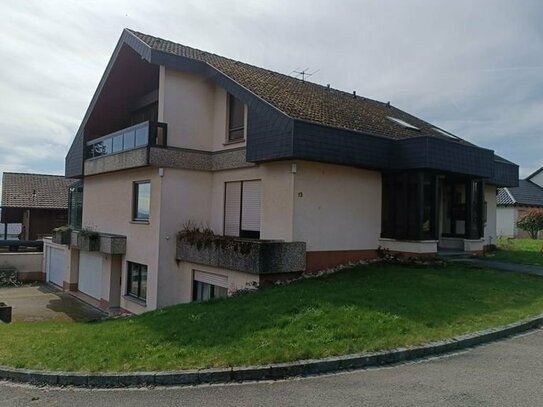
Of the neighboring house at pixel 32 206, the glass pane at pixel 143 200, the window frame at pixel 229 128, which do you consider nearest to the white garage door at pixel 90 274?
the glass pane at pixel 143 200

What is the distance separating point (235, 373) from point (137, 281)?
461 inches

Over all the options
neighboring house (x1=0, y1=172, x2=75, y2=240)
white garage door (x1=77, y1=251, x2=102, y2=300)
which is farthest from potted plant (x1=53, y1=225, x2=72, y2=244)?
neighboring house (x1=0, y1=172, x2=75, y2=240)

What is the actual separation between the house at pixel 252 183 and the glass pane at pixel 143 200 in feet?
0.24

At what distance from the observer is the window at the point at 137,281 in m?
16.4

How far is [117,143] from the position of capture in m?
17.7

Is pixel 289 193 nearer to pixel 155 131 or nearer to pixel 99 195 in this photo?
pixel 155 131

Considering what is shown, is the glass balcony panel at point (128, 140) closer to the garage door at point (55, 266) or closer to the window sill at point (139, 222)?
the window sill at point (139, 222)

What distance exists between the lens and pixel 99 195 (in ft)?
65.8

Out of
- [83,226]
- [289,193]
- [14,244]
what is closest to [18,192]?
[14,244]

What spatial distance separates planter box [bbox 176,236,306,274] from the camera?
38.0 feet

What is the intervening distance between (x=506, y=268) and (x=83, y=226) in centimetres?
1810

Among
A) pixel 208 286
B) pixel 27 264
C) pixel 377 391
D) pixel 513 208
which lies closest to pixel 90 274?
pixel 27 264

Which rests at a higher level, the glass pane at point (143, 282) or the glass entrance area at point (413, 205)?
the glass entrance area at point (413, 205)

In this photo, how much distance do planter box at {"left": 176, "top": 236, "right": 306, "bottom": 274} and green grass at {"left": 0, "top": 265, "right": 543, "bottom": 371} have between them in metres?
0.67
